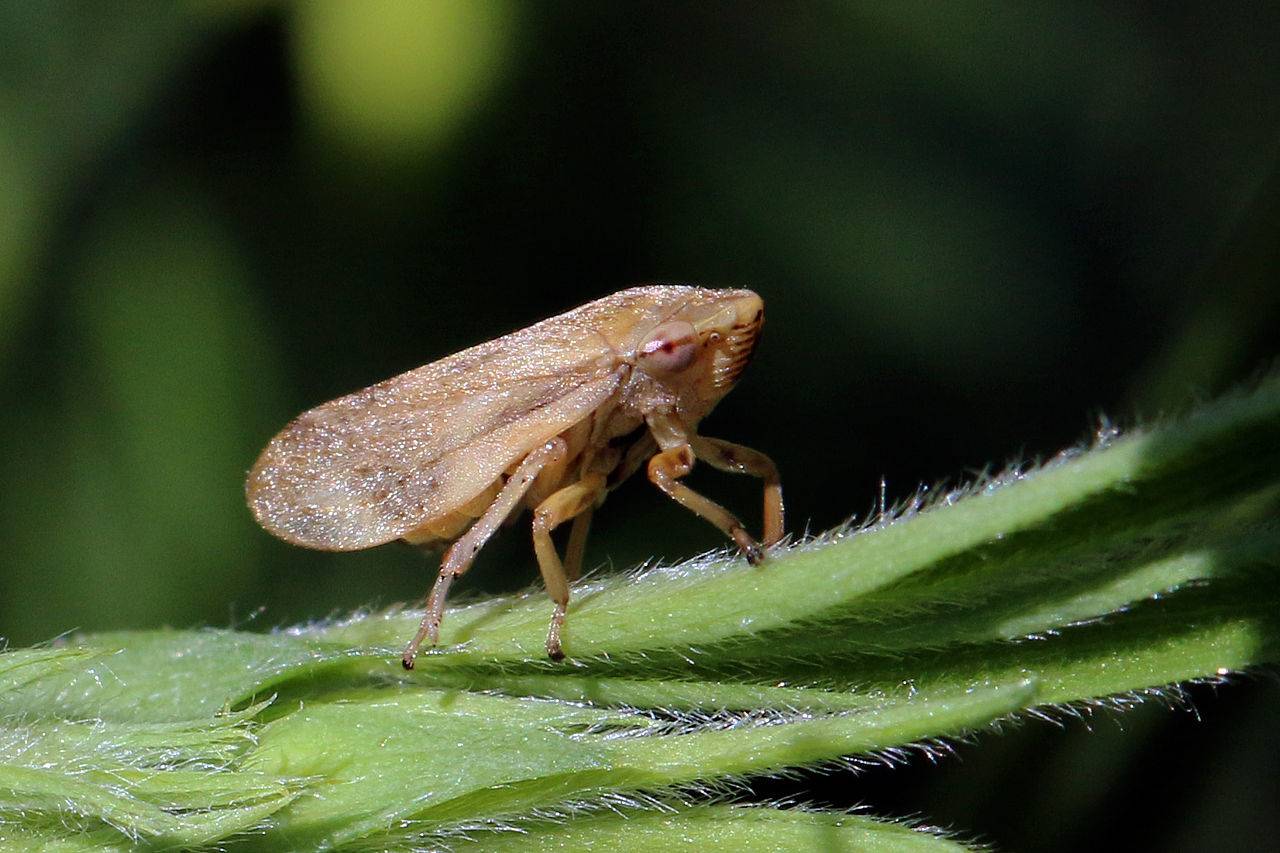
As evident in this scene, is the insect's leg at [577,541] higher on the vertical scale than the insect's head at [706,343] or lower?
lower

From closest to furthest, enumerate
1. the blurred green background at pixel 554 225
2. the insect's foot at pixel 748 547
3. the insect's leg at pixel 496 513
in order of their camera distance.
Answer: the insect's foot at pixel 748 547 → the insect's leg at pixel 496 513 → the blurred green background at pixel 554 225

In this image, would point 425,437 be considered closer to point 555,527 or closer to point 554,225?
point 555,527

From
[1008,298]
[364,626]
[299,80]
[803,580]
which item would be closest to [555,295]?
[299,80]

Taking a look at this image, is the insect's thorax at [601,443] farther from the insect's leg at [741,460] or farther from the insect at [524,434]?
the insect's leg at [741,460]

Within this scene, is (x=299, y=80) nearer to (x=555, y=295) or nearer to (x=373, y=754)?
(x=555, y=295)

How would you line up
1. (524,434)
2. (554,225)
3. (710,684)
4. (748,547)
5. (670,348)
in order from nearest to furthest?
(710,684), (748,547), (524,434), (670,348), (554,225)

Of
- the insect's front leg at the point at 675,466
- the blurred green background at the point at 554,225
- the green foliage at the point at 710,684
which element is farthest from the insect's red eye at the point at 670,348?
the blurred green background at the point at 554,225

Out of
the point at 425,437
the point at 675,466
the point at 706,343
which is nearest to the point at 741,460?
the point at 675,466
